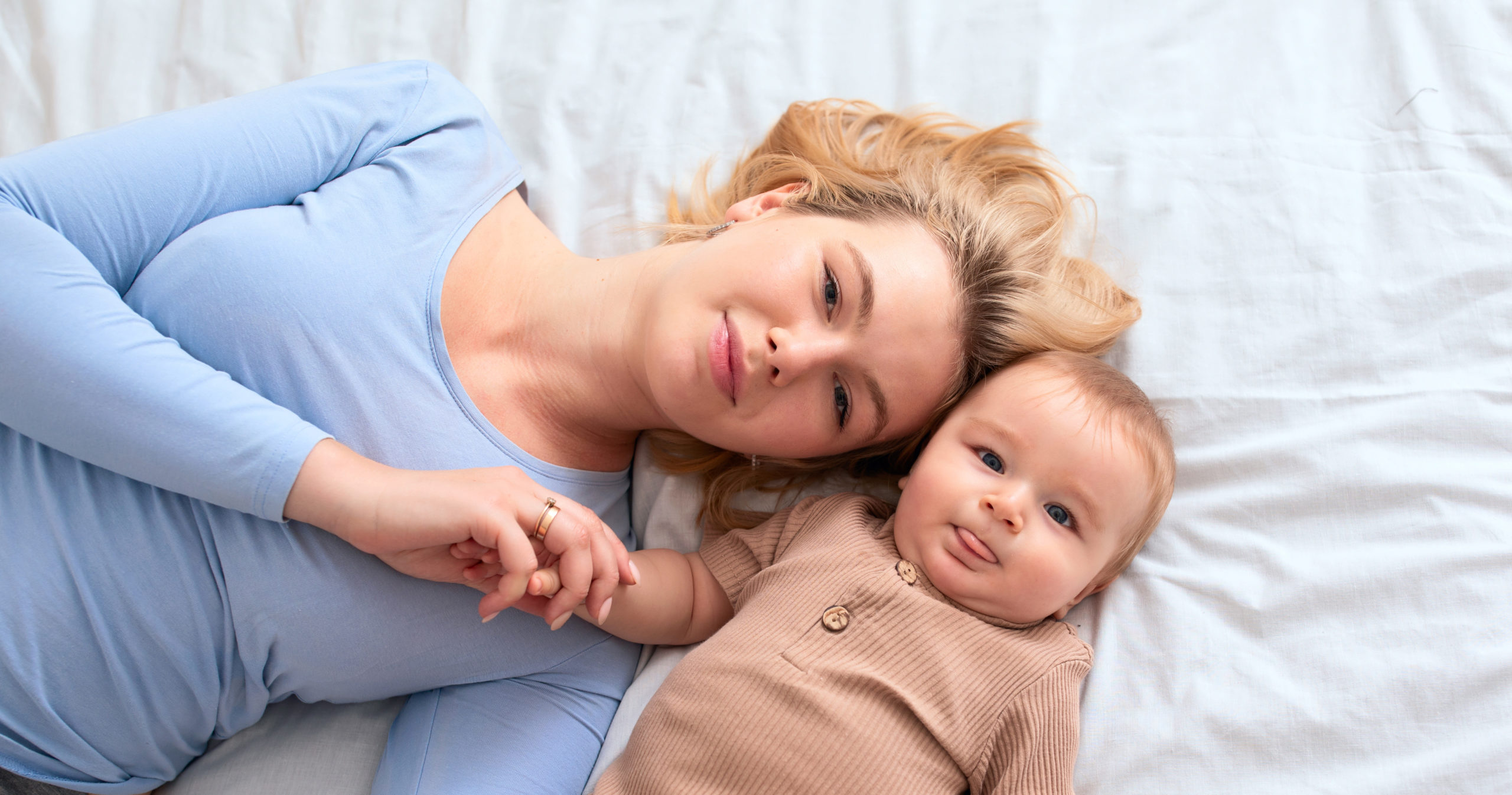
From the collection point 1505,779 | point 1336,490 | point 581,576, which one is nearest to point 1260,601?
point 1336,490

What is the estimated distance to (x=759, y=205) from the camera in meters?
1.64

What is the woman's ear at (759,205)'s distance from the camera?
161 centimetres

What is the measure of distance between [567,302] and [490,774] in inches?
30.4

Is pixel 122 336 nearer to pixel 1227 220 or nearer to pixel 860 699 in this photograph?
pixel 860 699

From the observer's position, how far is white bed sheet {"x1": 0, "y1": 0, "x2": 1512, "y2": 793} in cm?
136

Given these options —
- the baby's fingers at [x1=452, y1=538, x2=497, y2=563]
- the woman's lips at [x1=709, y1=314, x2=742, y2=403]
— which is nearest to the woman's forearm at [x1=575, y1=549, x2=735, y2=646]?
the baby's fingers at [x1=452, y1=538, x2=497, y2=563]

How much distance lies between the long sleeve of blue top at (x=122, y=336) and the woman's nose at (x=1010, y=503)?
96 centimetres

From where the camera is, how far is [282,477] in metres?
1.24

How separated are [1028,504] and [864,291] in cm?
40

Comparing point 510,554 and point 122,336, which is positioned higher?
point 122,336

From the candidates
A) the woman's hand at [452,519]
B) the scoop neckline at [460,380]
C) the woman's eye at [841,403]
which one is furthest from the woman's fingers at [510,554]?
the woman's eye at [841,403]

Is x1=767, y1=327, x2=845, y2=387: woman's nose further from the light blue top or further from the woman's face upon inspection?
the light blue top

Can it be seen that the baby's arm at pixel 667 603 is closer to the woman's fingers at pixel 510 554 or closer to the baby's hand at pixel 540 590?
the baby's hand at pixel 540 590

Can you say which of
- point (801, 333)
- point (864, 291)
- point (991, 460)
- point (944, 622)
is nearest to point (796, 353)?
point (801, 333)
